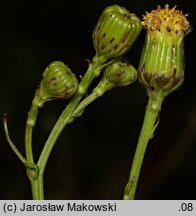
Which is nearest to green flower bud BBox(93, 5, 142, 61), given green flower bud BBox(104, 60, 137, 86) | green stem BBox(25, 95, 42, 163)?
green flower bud BBox(104, 60, 137, 86)

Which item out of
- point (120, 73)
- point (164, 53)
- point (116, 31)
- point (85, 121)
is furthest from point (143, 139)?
point (85, 121)

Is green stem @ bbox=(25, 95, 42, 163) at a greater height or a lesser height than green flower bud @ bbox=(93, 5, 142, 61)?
lesser

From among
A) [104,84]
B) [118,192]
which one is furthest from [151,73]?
[118,192]

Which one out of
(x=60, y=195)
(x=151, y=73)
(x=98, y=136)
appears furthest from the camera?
(x=98, y=136)

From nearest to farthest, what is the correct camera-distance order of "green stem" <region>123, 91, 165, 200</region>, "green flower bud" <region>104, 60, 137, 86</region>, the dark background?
"green stem" <region>123, 91, 165, 200</region>
"green flower bud" <region>104, 60, 137, 86</region>
the dark background

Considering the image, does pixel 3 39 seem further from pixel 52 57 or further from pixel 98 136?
pixel 98 136

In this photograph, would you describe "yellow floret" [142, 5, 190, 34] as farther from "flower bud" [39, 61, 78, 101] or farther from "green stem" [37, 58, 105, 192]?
"flower bud" [39, 61, 78, 101]
